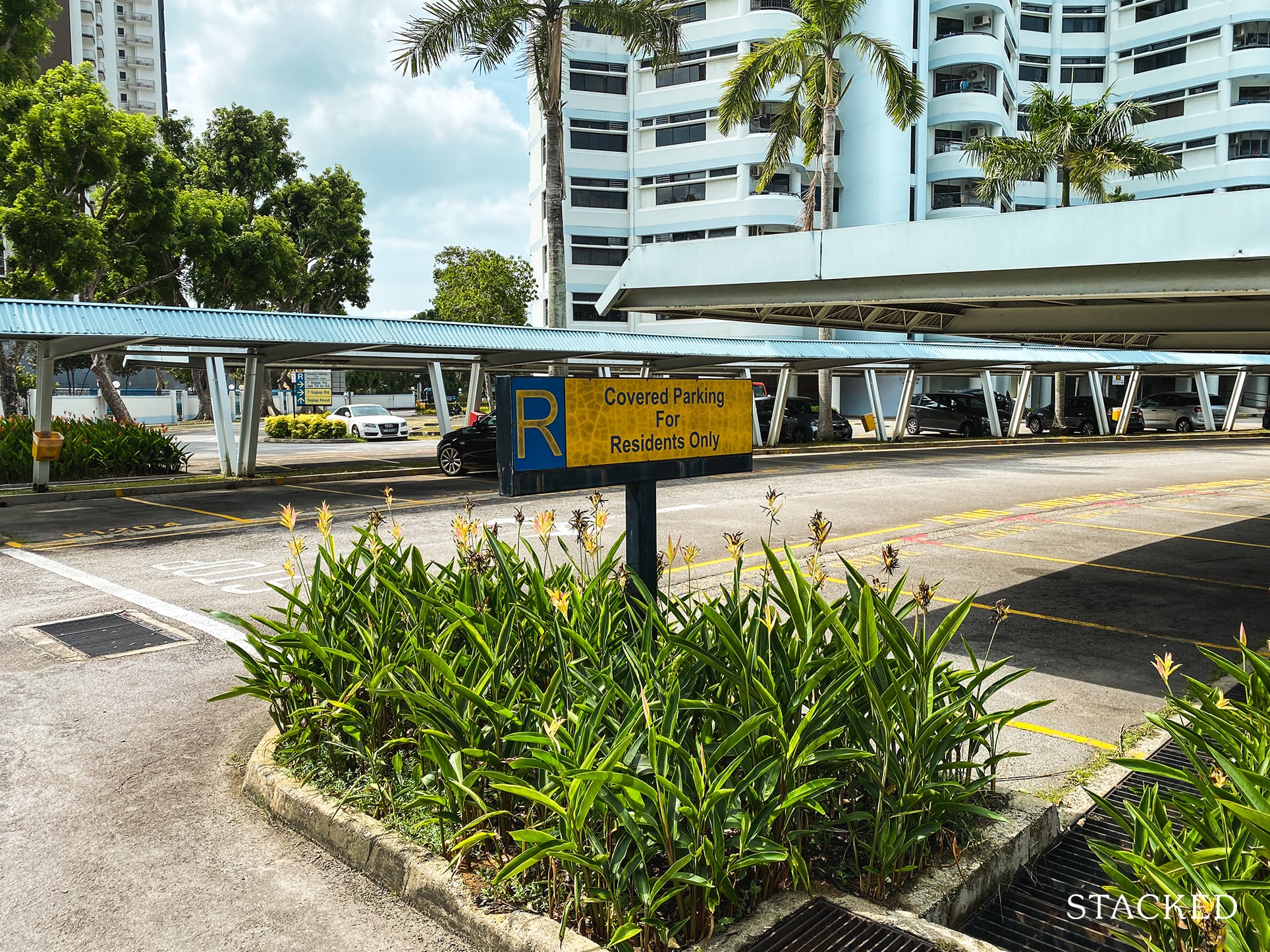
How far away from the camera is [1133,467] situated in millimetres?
24078

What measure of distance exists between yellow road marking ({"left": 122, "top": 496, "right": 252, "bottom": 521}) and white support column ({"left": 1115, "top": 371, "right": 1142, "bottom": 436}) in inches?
1467

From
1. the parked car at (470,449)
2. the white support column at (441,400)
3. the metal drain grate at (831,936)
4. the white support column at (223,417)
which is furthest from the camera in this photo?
the white support column at (441,400)

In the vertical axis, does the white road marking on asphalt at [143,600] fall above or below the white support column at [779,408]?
below

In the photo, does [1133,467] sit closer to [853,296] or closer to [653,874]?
[853,296]

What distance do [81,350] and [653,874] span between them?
62.6 ft

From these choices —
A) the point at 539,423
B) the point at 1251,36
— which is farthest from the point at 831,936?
the point at 1251,36

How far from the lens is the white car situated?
132 ft

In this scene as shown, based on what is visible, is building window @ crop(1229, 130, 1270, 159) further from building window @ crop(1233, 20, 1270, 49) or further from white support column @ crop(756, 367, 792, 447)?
white support column @ crop(756, 367, 792, 447)

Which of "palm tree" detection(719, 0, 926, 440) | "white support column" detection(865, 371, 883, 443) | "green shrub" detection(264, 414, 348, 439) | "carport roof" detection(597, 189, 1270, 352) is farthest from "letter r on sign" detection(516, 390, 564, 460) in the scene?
"green shrub" detection(264, 414, 348, 439)

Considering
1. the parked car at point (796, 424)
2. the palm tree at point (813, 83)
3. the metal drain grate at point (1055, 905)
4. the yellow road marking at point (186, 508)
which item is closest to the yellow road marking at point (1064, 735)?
the metal drain grate at point (1055, 905)

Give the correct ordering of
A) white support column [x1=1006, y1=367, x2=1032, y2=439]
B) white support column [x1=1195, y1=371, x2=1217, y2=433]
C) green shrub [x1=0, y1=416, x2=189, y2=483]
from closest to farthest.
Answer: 1. green shrub [x1=0, y1=416, x2=189, y2=483]
2. white support column [x1=1006, y1=367, x2=1032, y2=439]
3. white support column [x1=1195, y1=371, x2=1217, y2=433]

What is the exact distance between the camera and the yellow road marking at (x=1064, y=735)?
5312mm

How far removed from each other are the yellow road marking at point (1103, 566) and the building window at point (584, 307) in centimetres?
4677

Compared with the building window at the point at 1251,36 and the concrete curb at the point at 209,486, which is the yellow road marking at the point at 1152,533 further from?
the building window at the point at 1251,36
